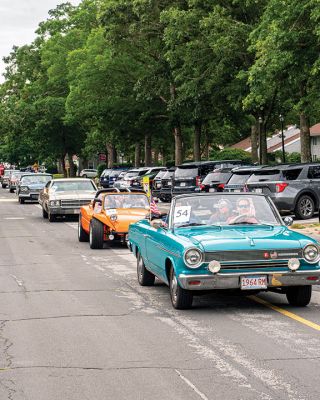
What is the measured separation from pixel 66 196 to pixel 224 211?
17353 millimetres

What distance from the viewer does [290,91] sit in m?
40.4

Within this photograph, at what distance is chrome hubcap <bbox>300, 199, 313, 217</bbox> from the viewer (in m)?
26.2

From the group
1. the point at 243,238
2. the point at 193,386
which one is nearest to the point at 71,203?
the point at 243,238

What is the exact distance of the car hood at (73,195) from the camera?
92.7ft

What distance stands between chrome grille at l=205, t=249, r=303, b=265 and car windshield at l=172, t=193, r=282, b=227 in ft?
3.88

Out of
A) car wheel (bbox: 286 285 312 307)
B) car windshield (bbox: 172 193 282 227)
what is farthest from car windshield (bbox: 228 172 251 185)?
car wheel (bbox: 286 285 312 307)

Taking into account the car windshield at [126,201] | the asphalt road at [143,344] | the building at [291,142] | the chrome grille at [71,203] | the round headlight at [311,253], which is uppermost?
the building at [291,142]

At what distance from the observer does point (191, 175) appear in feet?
125

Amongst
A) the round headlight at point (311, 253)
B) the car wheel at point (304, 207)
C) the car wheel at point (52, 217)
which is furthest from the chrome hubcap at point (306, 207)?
the round headlight at point (311, 253)

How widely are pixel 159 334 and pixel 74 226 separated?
18.4 metres

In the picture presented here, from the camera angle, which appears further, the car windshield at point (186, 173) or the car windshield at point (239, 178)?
the car windshield at point (186, 173)

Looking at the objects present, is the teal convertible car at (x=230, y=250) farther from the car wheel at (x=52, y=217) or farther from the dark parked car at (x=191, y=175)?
the dark parked car at (x=191, y=175)

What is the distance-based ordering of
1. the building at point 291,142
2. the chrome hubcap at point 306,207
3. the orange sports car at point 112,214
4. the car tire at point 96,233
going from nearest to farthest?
the orange sports car at point 112,214 → the car tire at point 96,233 → the chrome hubcap at point 306,207 → the building at point 291,142

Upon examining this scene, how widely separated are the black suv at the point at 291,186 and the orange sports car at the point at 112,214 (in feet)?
20.5
